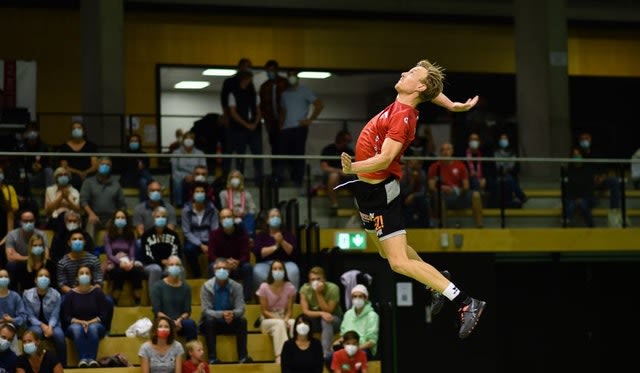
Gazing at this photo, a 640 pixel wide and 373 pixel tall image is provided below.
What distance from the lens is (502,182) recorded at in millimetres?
20031

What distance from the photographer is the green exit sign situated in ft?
63.9

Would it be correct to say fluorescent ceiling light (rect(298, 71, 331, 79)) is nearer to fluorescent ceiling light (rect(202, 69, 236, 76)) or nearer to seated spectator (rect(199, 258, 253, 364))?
fluorescent ceiling light (rect(202, 69, 236, 76))

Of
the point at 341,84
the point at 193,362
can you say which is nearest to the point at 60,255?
the point at 193,362

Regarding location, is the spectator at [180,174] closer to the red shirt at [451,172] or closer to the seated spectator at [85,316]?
the seated spectator at [85,316]

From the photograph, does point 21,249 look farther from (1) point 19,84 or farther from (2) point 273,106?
(1) point 19,84

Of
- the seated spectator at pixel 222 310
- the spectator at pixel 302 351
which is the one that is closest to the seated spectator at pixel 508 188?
the spectator at pixel 302 351

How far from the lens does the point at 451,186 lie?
771 inches

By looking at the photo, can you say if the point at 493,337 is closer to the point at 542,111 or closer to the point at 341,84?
the point at 542,111

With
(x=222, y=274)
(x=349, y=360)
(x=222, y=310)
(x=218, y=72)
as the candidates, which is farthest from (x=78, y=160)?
(x=218, y=72)

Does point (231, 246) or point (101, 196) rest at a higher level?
point (101, 196)

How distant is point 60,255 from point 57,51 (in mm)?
10562

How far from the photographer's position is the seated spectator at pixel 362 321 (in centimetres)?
1728

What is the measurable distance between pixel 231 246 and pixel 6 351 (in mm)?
3476

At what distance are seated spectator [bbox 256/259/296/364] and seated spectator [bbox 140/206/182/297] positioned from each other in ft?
4.19
